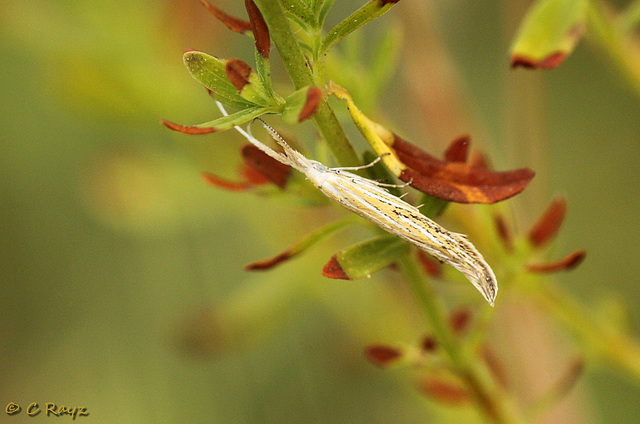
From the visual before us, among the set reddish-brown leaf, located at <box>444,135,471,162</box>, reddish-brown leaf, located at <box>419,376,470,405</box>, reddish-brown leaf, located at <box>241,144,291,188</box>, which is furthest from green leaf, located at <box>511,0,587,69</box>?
reddish-brown leaf, located at <box>419,376,470,405</box>

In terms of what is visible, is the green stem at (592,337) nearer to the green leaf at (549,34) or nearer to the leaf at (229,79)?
the green leaf at (549,34)

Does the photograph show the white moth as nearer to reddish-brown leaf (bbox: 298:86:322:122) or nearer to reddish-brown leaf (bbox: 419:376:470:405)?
reddish-brown leaf (bbox: 298:86:322:122)

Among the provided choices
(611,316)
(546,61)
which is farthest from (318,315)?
(546,61)

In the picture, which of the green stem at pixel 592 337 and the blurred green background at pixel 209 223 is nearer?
the green stem at pixel 592 337

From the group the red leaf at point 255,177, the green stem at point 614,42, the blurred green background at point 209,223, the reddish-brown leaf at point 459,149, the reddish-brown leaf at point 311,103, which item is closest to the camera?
the reddish-brown leaf at point 311,103

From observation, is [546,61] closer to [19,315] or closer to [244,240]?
[244,240]

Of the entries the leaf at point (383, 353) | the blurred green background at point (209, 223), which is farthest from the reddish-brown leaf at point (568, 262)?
the blurred green background at point (209, 223)
